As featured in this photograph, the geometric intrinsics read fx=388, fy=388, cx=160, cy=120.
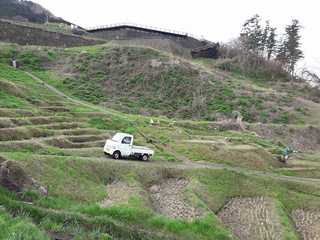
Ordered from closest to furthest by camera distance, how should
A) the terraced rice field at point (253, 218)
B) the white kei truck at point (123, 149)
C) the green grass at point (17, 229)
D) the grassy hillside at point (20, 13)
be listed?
the green grass at point (17, 229), the terraced rice field at point (253, 218), the white kei truck at point (123, 149), the grassy hillside at point (20, 13)

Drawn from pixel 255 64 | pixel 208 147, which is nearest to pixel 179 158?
pixel 208 147

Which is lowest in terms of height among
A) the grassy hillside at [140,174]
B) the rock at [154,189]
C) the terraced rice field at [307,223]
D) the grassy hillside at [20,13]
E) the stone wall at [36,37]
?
the terraced rice field at [307,223]

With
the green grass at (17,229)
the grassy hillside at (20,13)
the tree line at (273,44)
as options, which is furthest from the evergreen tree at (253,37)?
the green grass at (17,229)

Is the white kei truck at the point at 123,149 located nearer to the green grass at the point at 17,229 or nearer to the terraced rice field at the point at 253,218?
the terraced rice field at the point at 253,218

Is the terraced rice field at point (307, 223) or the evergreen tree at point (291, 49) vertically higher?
the evergreen tree at point (291, 49)

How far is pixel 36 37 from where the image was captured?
7394 centimetres

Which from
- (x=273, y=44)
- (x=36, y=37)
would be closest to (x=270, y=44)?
(x=273, y=44)

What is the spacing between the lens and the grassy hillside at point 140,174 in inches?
723

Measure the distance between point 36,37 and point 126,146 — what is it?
53.8 meters

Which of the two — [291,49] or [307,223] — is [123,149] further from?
[291,49]

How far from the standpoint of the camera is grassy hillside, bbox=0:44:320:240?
60.3 ft

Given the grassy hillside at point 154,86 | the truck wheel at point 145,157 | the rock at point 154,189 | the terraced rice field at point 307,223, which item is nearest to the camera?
the terraced rice field at point 307,223

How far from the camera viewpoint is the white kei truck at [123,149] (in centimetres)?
2733

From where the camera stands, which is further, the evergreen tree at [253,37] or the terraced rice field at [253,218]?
the evergreen tree at [253,37]
